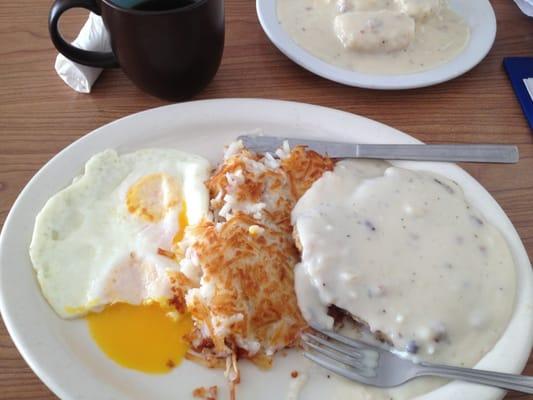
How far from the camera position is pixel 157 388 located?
1126mm

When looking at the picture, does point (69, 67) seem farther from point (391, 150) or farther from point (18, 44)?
point (391, 150)

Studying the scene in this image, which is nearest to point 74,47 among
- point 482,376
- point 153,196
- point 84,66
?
point 84,66

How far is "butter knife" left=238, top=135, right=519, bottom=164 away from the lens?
1.46 meters

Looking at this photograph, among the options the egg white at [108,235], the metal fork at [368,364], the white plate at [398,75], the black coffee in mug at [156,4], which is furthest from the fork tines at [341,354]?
the black coffee in mug at [156,4]

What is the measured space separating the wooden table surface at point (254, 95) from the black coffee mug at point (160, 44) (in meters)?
0.13

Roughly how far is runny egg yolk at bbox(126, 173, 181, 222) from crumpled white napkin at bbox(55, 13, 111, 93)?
1.62ft

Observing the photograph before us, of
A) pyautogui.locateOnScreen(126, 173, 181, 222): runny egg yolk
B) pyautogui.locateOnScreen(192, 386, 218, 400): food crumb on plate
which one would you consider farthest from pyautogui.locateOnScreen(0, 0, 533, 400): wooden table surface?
pyautogui.locateOnScreen(192, 386, 218, 400): food crumb on plate

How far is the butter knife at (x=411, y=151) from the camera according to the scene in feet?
4.80

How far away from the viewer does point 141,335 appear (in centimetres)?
120

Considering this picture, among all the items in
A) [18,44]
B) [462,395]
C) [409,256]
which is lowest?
[462,395]

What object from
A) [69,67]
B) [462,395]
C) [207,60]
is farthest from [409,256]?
[69,67]

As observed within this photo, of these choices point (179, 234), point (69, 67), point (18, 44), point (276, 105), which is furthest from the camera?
point (18, 44)

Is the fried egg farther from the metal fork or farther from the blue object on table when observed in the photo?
the blue object on table

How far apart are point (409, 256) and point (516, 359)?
0.30 metres
